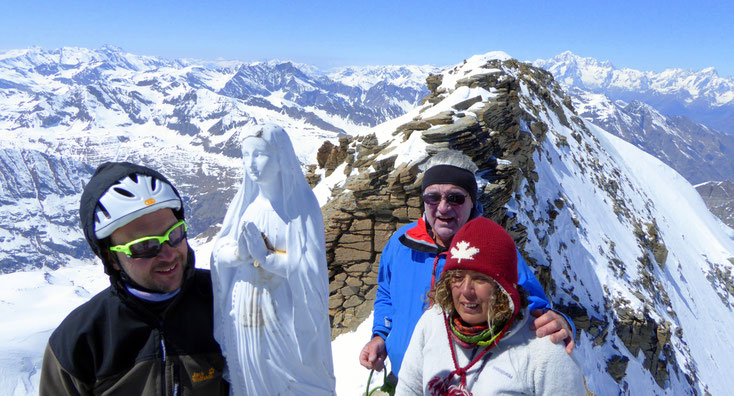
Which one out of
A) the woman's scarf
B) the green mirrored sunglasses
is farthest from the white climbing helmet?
the woman's scarf

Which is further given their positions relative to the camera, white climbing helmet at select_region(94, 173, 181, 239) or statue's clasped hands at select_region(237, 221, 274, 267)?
statue's clasped hands at select_region(237, 221, 274, 267)

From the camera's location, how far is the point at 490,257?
87.2 inches

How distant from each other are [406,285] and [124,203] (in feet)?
8.26

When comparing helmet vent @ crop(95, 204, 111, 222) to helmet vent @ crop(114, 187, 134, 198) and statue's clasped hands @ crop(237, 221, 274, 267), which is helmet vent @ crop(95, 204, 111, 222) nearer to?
helmet vent @ crop(114, 187, 134, 198)

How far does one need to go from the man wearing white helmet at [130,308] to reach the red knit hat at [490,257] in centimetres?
200

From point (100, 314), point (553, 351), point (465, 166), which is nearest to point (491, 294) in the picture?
point (553, 351)

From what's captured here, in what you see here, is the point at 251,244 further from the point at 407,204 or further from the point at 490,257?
the point at 407,204

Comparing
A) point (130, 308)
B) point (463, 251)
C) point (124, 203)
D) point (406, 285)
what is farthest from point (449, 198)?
point (130, 308)

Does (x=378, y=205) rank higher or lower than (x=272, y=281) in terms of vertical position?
lower

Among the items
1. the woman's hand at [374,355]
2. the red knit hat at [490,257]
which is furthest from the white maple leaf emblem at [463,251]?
the woman's hand at [374,355]

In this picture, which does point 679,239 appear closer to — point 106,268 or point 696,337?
point 696,337

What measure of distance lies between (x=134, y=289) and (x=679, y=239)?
39.7 m

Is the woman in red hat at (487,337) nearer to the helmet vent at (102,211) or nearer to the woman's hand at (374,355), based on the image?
the woman's hand at (374,355)

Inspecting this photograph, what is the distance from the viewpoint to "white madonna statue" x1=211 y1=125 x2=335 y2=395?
299cm
